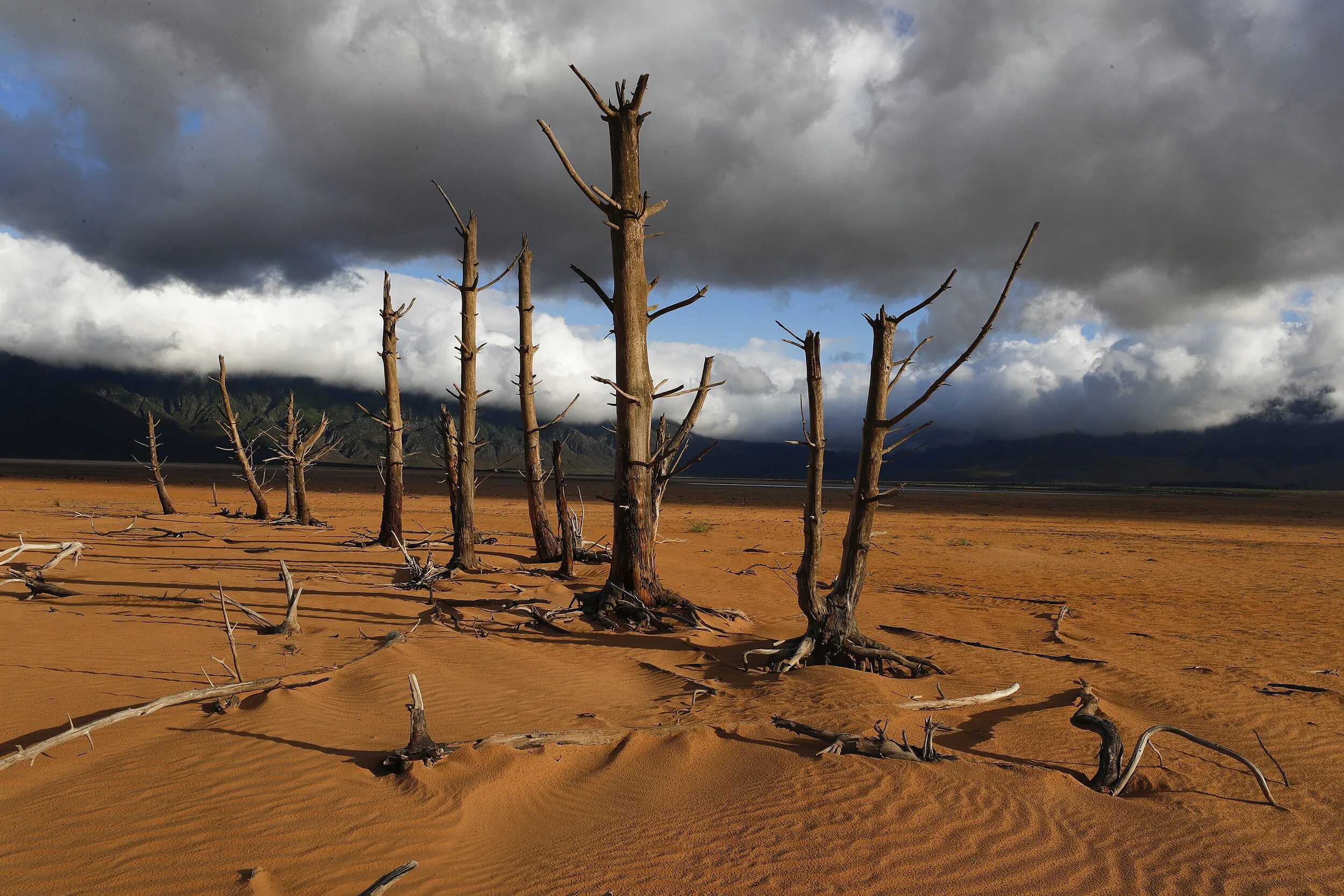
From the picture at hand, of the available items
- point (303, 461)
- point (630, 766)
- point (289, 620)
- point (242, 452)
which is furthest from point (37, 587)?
point (242, 452)

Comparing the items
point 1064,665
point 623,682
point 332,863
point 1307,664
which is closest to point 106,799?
point 332,863

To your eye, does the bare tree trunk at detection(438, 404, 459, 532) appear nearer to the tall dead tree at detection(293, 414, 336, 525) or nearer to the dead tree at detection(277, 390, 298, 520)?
the tall dead tree at detection(293, 414, 336, 525)

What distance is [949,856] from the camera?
345 centimetres

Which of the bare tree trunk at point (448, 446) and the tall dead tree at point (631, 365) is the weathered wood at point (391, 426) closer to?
the bare tree trunk at point (448, 446)

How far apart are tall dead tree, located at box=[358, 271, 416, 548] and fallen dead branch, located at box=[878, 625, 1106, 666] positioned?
8978 mm

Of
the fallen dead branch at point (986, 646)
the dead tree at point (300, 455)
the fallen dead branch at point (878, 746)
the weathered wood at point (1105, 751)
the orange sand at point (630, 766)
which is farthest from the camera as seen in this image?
the dead tree at point (300, 455)

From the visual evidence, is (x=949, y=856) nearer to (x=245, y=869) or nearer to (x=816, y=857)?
(x=816, y=857)

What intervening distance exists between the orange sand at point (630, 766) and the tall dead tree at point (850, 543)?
358 millimetres

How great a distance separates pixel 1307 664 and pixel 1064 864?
21.8ft

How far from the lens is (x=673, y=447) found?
8.63 meters

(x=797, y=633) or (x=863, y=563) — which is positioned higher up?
(x=863, y=563)

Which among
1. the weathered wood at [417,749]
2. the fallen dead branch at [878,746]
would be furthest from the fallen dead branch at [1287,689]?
the weathered wood at [417,749]

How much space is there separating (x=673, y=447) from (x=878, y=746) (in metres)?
4.75

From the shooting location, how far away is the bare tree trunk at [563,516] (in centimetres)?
1143
